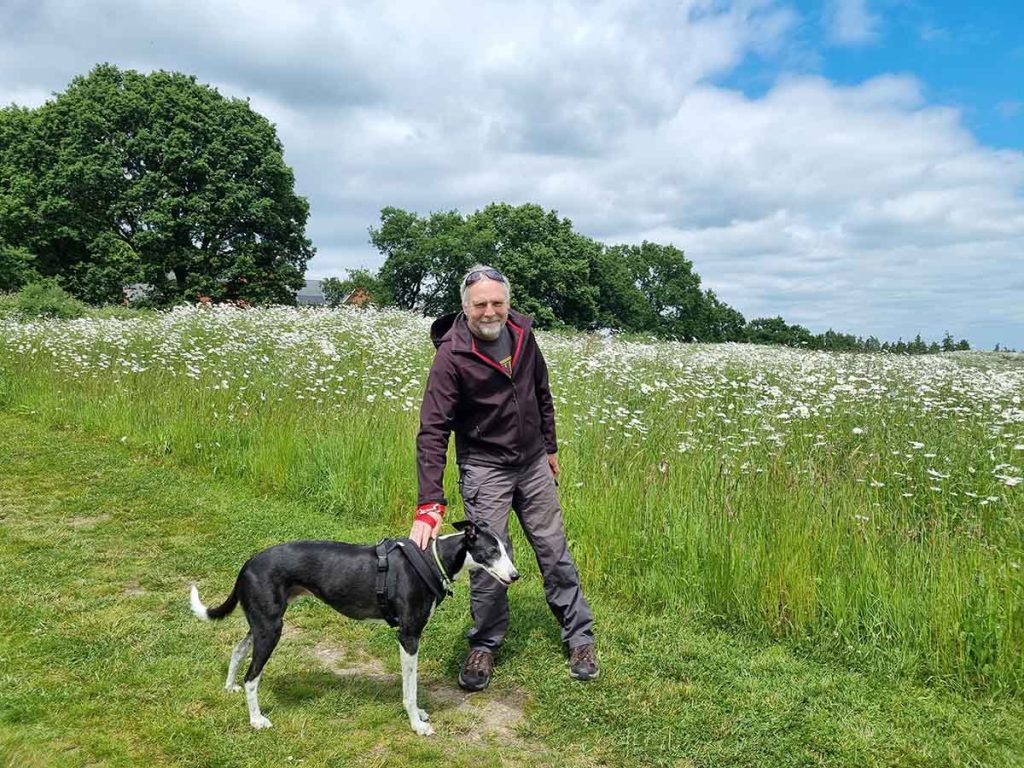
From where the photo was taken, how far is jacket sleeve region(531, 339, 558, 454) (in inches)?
175

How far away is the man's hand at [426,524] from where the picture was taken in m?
3.71

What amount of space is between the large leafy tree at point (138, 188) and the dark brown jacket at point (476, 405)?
35209 millimetres

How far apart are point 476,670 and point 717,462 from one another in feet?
10.0

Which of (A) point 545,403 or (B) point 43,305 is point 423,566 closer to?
(A) point 545,403

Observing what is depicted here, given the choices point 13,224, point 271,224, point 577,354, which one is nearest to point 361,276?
point 271,224

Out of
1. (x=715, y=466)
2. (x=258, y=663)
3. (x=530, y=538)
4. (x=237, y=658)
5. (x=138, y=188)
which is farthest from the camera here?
(x=138, y=188)

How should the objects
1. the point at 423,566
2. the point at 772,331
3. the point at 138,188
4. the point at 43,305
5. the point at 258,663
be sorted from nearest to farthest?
the point at 258,663
the point at 423,566
the point at 43,305
the point at 138,188
the point at 772,331

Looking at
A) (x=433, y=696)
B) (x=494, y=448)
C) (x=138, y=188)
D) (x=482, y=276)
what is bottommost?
(x=433, y=696)

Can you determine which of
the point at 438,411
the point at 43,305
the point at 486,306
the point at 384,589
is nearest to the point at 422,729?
the point at 384,589

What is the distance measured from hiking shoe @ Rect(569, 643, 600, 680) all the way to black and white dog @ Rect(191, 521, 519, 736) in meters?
0.91

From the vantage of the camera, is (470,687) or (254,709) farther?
(470,687)

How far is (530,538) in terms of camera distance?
4461 millimetres

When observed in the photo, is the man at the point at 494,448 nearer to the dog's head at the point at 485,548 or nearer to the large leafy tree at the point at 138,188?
the dog's head at the point at 485,548

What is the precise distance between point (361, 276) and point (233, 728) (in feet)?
203
